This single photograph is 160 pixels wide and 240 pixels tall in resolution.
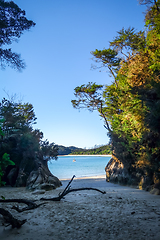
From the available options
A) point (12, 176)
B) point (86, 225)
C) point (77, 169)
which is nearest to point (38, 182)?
point (12, 176)

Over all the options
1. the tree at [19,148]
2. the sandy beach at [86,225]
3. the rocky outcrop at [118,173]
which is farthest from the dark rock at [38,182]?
the rocky outcrop at [118,173]

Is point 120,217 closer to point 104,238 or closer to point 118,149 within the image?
point 104,238

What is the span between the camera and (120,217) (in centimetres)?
429

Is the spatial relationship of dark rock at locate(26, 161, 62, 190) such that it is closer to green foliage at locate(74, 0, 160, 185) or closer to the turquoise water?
the turquoise water

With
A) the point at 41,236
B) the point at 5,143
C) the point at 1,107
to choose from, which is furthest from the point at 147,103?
the point at 1,107

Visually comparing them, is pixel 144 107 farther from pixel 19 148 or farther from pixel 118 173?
pixel 19 148

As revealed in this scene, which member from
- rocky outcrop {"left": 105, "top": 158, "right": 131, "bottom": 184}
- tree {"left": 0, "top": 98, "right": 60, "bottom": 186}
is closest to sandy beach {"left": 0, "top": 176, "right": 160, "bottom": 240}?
tree {"left": 0, "top": 98, "right": 60, "bottom": 186}

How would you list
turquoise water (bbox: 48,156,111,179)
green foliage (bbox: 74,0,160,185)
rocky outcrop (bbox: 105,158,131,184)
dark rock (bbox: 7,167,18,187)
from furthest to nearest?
1. turquoise water (bbox: 48,156,111,179)
2. rocky outcrop (bbox: 105,158,131,184)
3. dark rock (bbox: 7,167,18,187)
4. green foliage (bbox: 74,0,160,185)

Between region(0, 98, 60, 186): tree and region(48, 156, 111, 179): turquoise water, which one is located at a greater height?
region(0, 98, 60, 186): tree

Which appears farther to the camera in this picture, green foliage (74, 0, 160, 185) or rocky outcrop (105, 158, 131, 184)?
rocky outcrop (105, 158, 131, 184)

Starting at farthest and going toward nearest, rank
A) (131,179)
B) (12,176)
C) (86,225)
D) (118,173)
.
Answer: (118,173) < (131,179) < (12,176) < (86,225)

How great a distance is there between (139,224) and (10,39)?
7347 mm

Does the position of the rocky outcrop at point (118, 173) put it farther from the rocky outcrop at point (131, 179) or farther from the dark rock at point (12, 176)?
the dark rock at point (12, 176)

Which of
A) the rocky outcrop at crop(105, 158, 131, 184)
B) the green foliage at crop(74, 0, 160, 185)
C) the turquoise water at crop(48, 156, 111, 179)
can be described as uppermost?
the green foliage at crop(74, 0, 160, 185)
